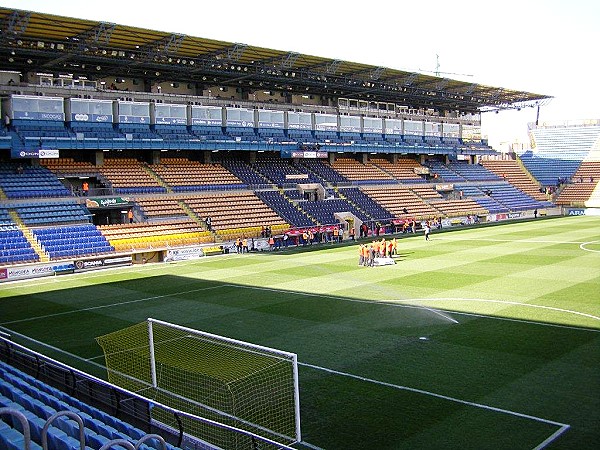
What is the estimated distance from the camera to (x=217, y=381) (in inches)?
501

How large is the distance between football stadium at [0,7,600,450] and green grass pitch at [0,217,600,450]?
84 millimetres

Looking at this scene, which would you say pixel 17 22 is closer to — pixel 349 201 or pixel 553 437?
pixel 349 201

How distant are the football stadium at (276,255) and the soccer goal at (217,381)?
0.06 meters

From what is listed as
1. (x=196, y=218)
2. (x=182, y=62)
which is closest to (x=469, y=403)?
(x=196, y=218)

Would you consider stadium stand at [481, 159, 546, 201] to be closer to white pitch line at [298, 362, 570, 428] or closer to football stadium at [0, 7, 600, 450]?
football stadium at [0, 7, 600, 450]

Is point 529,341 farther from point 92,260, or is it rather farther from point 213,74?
point 213,74

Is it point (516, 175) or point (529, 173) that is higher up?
point (529, 173)

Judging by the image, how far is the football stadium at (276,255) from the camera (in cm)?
1097

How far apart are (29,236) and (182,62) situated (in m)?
19.1

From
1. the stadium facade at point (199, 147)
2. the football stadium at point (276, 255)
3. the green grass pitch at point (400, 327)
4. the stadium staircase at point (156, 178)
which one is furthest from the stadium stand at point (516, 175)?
the stadium staircase at point (156, 178)

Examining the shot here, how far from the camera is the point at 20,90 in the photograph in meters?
42.2

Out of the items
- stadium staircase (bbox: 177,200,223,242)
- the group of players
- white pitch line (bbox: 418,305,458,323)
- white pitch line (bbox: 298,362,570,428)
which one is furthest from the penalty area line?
stadium staircase (bbox: 177,200,223,242)

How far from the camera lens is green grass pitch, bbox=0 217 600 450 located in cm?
1081

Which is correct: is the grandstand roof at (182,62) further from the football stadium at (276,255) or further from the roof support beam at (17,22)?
the football stadium at (276,255)
